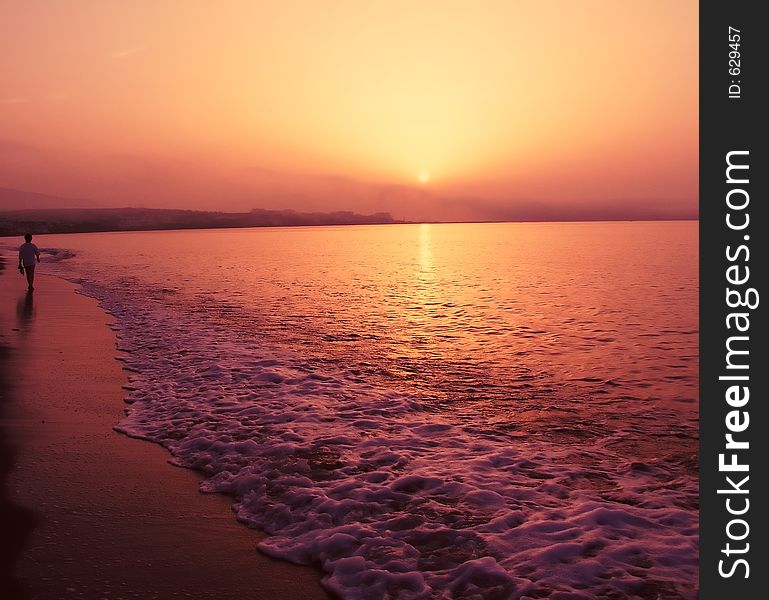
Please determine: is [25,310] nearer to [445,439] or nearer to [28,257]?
[28,257]

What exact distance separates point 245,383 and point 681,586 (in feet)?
31.0

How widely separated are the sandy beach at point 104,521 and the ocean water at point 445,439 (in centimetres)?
39

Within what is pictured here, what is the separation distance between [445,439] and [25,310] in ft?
62.6

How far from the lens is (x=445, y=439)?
9.36 meters

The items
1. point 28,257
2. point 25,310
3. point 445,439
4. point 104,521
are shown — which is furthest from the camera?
point 28,257

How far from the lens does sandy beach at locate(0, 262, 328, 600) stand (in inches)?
193

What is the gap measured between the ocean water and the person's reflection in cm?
289

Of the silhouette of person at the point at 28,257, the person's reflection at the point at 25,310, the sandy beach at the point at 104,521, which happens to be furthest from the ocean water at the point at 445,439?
the silhouette of person at the point at 28,257
